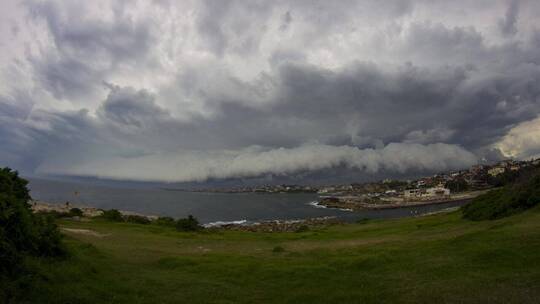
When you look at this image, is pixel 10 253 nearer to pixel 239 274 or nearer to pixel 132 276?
pixel 132 276

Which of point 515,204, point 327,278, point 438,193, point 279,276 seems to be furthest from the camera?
point 438,193

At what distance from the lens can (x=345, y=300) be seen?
1343cm

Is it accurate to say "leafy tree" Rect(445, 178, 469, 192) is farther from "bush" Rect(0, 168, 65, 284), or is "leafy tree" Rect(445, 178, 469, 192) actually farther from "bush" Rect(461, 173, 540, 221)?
"bush" Rect(0, 168, 65, 284)

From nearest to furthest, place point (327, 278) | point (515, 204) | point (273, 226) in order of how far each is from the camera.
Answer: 1. point (327, 278)
2. point (515, 204)
3. point (273, 226)

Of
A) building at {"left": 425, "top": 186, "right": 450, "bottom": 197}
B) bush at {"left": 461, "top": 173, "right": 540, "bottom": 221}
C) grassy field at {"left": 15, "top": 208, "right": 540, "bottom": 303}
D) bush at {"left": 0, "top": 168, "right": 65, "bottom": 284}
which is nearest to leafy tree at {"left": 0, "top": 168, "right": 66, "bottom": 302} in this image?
bush at {"left": 0, "top": 168, "right": 65, "bottom": 284}

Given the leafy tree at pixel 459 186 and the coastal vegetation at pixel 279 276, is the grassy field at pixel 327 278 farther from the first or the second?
the leafy tree at pixel 459 186

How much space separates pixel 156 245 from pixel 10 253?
2005 centimetres

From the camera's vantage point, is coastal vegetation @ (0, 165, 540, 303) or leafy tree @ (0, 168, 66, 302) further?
coastal vegetation @ (0, 165, 540, 303)

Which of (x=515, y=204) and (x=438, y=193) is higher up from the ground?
(x=515, y=204)

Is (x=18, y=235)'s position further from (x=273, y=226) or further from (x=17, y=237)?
(x=273, y=226)

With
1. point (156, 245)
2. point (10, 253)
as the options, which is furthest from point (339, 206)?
point (10, 253)

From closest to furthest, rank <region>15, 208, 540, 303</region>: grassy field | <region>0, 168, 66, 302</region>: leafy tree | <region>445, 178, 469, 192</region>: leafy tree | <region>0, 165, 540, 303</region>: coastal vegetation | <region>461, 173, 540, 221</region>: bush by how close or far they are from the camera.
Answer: <region>0, 168, 66, 302</region>: leafy tree, <region>0, 165, 540, 303</region>: coastal vegetation, <region>15, 208, 540, 303</region>: grassy field, <region>461, 173, 540, 221</region>: bush, <region>445, 178, 469, 192</region>: leafy tree

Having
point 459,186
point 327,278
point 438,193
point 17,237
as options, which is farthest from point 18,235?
point 459,186

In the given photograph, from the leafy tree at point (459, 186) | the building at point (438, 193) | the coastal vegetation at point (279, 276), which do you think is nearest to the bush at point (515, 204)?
the coastal vegetation at point (279, 276)
